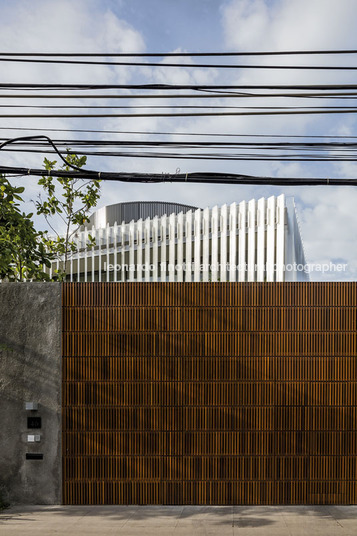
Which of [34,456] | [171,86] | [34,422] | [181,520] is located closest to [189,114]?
[171,86]

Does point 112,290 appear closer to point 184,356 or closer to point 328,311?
point 184,356

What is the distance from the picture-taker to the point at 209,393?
582 cm

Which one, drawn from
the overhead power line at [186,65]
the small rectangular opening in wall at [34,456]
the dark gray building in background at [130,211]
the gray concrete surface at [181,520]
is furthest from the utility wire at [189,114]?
the dark gray building in background at [130,211]

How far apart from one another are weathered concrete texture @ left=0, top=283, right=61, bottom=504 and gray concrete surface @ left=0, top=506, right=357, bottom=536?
31cm

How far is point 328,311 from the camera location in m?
5.85

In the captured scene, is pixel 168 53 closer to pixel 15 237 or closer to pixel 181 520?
pixel 15 237

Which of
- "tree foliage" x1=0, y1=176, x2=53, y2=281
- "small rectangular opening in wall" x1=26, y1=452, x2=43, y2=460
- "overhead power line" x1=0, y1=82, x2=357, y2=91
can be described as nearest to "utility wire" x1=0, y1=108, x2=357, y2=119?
"overhead power line" x1=0, y1=82, x2=357, y2=91

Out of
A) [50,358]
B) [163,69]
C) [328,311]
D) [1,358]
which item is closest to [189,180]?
[163,69]

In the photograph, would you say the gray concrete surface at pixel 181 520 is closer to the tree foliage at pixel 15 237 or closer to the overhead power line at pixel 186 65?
the tree foliage at pixel 15 237

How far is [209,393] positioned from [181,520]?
4.96 ft

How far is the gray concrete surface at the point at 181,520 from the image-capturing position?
16.0 ft

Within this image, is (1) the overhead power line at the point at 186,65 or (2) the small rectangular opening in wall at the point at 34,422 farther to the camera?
(2) the small rectangular opening in wall at the point at 34,422

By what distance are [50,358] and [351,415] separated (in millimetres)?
4055

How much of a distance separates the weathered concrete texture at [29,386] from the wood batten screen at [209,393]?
6.4 inches
